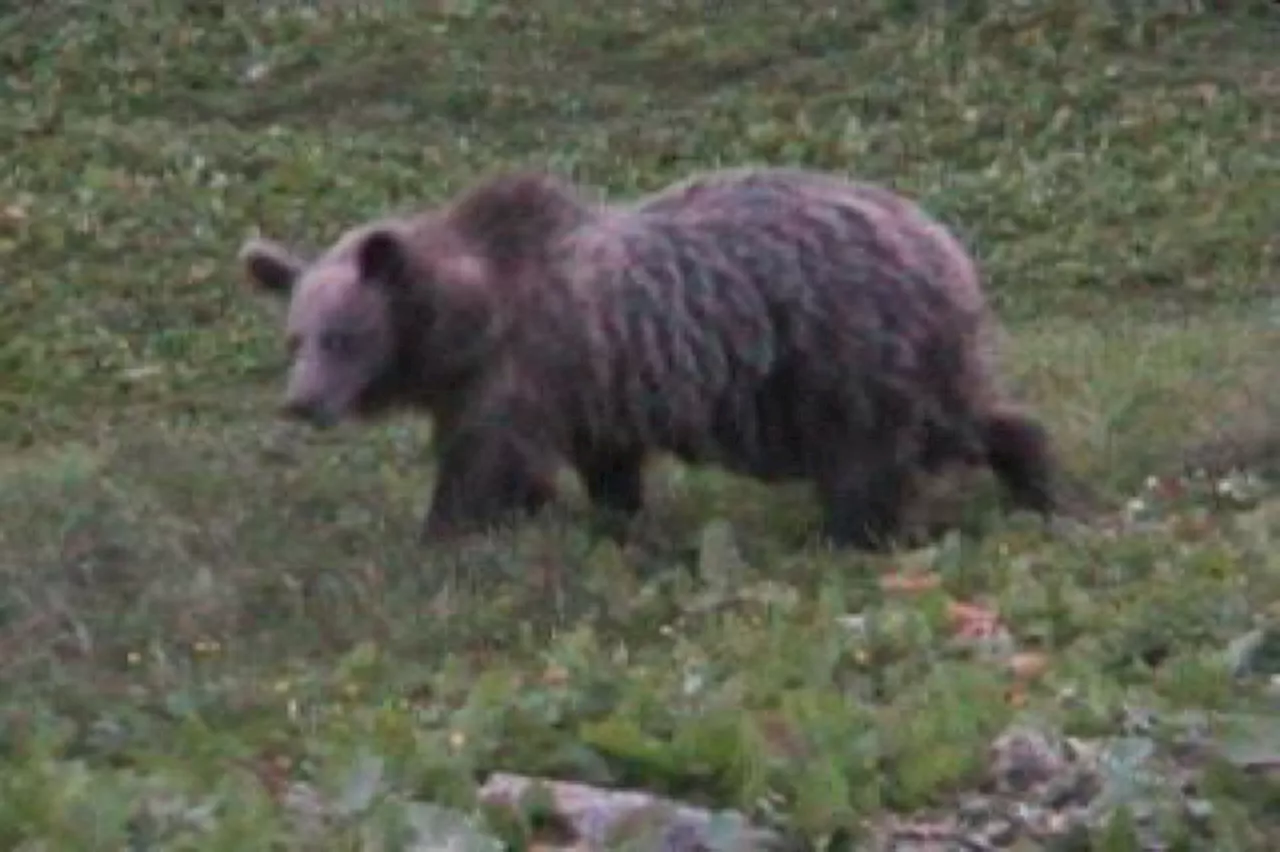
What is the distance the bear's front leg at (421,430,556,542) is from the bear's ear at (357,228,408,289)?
53 centimetres

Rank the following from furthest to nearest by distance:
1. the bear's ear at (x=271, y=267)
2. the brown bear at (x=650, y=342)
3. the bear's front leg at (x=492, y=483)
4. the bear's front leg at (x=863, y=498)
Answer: the bear's ear at (x=271, y=267), the bear's front leg at (x=863, y=498), the brown bear at (x=650, y=342), the bear's front leg at (x=492, y=483)

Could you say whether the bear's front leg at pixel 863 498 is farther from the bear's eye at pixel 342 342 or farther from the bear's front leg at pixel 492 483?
the bear's eye at pixel 342 342

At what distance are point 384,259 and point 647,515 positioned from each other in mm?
1097

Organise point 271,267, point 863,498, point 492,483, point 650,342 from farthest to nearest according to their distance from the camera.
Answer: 1. point 271,267
2. point 863,498
3. point 650,342
4. point 492,483

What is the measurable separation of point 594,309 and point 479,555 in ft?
4.50

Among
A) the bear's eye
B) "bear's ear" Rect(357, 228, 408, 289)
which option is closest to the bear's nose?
the bear's eye

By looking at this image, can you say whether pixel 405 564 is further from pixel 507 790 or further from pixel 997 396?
pixel 507 790

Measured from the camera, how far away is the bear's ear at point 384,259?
1077 cm

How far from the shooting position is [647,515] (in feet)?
35.5

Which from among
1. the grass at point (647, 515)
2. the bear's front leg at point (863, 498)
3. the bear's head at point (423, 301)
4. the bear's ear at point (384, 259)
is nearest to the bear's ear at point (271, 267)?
the bear's head at point (423, 301)

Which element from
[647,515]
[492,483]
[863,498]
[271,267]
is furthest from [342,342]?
[863,498]

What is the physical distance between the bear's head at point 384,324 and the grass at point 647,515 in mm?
347

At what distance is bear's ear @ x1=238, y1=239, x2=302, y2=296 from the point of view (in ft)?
36.8

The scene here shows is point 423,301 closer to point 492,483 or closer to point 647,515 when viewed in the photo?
point 492,483
